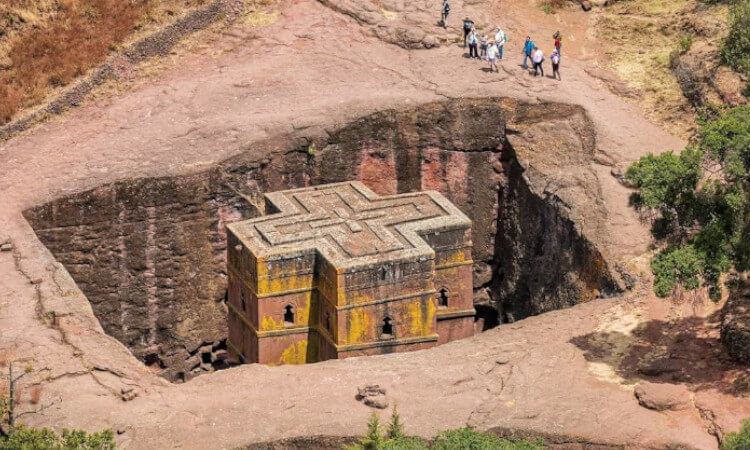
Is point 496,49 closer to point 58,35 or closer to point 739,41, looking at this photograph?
point 739,41

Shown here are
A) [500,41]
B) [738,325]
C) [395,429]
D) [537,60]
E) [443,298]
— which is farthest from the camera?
[500,41]

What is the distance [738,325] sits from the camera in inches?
1230

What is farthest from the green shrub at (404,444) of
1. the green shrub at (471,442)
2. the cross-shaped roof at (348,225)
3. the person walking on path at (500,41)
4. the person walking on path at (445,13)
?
the person walking on path at (445,13)

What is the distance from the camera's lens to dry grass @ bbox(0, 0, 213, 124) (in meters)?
42.0

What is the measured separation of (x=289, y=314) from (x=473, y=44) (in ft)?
37.2

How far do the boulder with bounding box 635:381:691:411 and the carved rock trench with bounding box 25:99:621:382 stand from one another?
4864 mm

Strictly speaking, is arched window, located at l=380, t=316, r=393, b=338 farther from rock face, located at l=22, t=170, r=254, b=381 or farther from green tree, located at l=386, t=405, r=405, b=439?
green tree, located at l=386, t=405, r=405, b=439

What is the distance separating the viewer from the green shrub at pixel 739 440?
26734 mm

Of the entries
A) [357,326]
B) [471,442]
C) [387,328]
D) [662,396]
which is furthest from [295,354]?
[662,396]

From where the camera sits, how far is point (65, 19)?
43.3 m

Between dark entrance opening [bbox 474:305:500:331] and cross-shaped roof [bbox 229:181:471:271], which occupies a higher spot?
cross-shaped roof [bbox 229:181:471:271]

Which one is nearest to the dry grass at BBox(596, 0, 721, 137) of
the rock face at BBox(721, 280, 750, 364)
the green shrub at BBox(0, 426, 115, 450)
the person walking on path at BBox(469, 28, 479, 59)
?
the person walking on path at BBox(469, 28, 479, 59)

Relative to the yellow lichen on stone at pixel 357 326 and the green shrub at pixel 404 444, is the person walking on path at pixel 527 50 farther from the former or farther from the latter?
the green shrub at pixel 404 444

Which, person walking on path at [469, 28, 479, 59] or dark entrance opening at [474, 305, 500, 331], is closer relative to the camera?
dark entrance opening at [474, 305, 500, 331]
